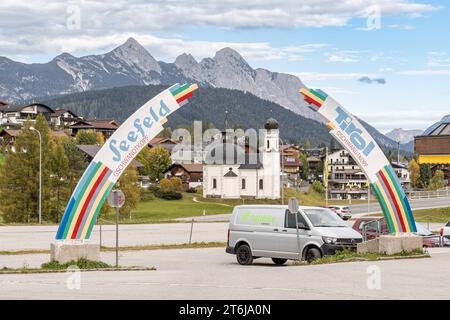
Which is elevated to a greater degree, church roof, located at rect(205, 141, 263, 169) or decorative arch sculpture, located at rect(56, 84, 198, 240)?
church roof, located at rect(205, 141, 263, 169)

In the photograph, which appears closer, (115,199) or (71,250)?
(71,250)

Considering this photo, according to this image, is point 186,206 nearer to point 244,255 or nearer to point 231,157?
point 231,157

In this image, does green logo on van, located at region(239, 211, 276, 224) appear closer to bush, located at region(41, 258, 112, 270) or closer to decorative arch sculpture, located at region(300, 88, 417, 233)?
decorative arch sculpture, located at region(300, 88, 417, 233)

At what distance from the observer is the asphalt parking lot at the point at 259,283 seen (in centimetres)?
1563

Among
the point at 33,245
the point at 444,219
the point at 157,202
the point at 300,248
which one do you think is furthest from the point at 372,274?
the point at 157,202

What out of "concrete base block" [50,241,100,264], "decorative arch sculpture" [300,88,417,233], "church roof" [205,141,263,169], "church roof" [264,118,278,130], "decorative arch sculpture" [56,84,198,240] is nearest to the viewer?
"concrete base block" [50,241,100,264]

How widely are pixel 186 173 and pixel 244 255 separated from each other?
126 metres

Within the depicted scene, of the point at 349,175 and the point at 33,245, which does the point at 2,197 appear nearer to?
the point at 33,245

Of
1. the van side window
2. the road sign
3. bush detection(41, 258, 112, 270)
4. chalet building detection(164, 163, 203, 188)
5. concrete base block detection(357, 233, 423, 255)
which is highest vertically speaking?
chalet building detection(164, 163, 203, 188)

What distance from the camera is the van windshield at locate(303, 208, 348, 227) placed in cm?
2548

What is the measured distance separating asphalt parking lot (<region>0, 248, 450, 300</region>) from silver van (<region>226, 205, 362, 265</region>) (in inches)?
34.0

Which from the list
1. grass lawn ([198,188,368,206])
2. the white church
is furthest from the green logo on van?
the white church

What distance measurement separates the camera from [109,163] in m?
23.2

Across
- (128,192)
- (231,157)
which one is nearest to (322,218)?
(128,192)
